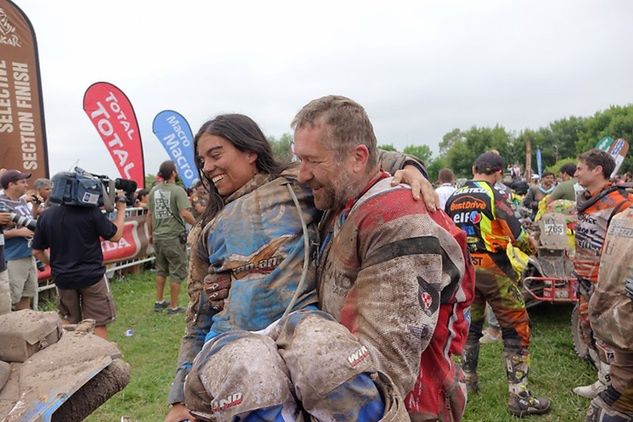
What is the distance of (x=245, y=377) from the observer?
47.7 inches

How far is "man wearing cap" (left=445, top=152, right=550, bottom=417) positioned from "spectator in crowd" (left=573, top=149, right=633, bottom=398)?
51 centimetres

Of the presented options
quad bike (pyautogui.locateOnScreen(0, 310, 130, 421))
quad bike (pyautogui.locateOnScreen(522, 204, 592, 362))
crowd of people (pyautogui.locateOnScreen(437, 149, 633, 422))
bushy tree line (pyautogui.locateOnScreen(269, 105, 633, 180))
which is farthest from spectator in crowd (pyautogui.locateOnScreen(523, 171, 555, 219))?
bushy tree line (pyautogui.locateOnScreen(269, 105, 633, 180))

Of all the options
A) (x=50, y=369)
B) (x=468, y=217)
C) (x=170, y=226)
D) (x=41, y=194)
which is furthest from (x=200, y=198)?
(x=41, y=194)

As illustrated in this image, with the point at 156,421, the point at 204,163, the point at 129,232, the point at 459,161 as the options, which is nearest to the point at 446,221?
the point at 204,163

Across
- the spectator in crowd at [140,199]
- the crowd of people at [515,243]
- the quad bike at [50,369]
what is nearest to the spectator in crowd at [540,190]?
the crowd of people at [515,243]

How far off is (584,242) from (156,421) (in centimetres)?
426

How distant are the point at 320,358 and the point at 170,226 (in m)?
7.44

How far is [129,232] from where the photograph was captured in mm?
11148

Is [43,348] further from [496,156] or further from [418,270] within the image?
[496,156]

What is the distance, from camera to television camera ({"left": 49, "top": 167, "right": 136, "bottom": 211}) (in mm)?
4883

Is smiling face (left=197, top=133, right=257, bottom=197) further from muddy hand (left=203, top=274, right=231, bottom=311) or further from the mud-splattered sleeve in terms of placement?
the mud-splattered sleeve

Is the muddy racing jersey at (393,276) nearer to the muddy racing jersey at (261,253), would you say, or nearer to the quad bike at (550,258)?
the muddy racing jersey at (261,253)

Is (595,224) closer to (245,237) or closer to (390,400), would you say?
(245,237)

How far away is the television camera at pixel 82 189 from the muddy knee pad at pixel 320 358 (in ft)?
13.9
